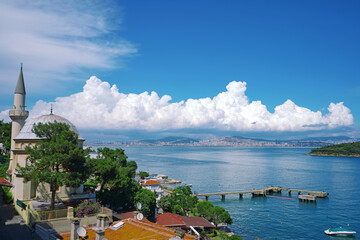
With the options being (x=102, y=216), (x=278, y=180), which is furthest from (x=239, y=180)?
(x=102, y=216)

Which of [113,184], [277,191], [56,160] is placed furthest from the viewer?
[277,191]

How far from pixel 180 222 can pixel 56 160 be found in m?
14.5

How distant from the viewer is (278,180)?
88.3 m

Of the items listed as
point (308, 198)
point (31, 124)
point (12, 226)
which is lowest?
point (308, 198)

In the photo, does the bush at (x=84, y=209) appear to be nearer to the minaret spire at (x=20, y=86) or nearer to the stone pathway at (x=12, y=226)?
the stone pathway at (x=12, y=226)

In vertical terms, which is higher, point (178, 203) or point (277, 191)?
point (178, 203)

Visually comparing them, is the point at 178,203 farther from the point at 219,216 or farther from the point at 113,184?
the point at 113,184

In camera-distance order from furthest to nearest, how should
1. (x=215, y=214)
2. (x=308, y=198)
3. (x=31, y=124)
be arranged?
(x=308, y=198) < (x=215, y=214) < (x=31, y=124)

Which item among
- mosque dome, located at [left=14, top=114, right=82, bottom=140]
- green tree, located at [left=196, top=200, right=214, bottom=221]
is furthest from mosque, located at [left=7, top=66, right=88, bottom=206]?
green tree, located at [left=196, top=200, right=214, bottom=221]

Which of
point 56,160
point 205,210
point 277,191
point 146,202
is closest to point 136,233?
point 56,160

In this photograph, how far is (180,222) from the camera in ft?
97.0

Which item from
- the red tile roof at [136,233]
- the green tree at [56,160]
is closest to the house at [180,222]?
the red tile roof at [136,233]

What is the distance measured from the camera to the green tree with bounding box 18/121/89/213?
21.6m

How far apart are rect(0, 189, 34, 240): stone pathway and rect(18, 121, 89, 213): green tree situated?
2.75 m
